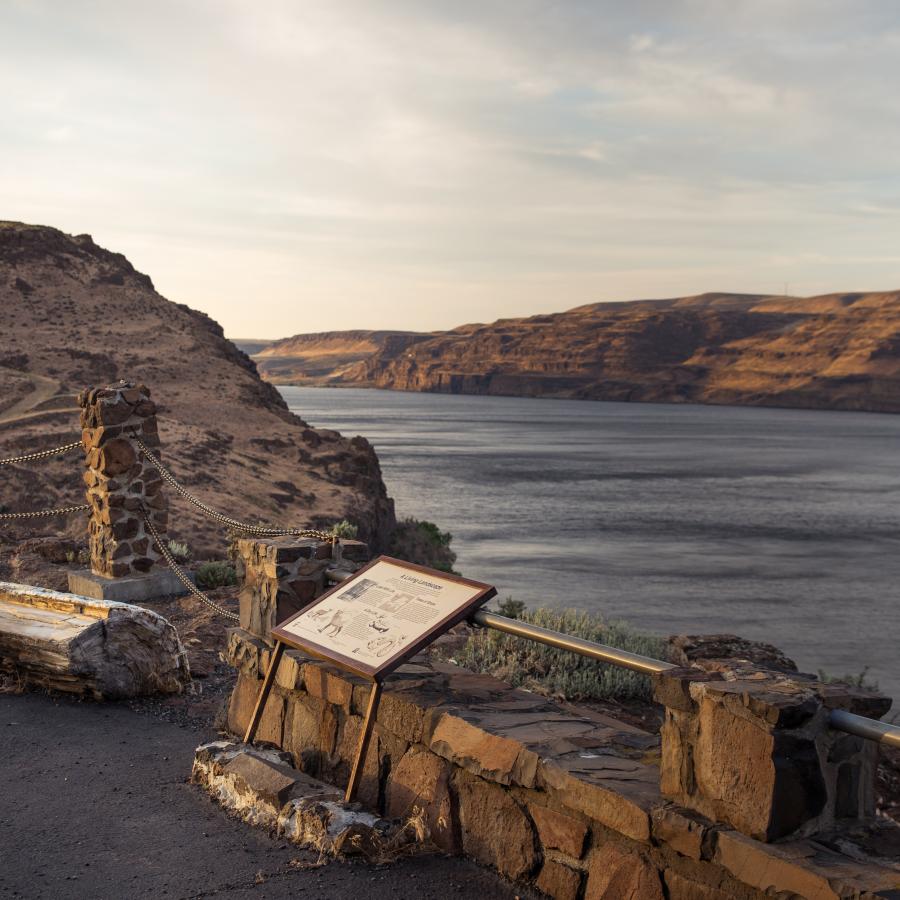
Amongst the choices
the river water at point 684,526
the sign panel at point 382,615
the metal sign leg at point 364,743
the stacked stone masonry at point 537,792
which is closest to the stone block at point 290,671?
the stacked stone masonry at point 537,792

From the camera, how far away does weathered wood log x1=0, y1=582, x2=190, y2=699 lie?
23.1ft

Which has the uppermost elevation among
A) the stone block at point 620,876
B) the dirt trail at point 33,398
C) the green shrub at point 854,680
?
the dirt trail at point 33,398

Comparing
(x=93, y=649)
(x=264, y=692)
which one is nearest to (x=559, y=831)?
(x=264, y=692)

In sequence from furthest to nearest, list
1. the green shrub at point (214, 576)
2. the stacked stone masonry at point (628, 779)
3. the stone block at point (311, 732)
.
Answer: the green shrub at point (214, 576)
the stone block at point (311, 732)
the stacked stone masonry at point (628, 779)

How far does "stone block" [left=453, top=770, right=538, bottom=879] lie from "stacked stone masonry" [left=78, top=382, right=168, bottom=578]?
7.04 m

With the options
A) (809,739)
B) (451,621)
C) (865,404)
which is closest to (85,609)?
(451,621)

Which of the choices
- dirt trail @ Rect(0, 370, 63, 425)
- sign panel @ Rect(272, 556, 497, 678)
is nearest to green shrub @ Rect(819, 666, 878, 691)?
sign panel @ Rect(272, 556, 497, 678)

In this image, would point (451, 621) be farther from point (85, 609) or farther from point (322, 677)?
point (85, 609)

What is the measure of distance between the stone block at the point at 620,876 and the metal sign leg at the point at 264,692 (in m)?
2.38

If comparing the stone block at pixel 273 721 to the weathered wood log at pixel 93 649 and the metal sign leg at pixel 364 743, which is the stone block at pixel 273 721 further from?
the weathered wood log at pixel 93 649

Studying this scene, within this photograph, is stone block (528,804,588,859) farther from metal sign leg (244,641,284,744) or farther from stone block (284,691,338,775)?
metal sign leg (244,641,284,744)

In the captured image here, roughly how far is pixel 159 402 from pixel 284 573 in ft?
87.1

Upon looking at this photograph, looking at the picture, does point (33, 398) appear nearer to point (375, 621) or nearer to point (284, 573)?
point (284, 573)

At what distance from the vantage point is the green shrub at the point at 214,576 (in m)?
11.6
